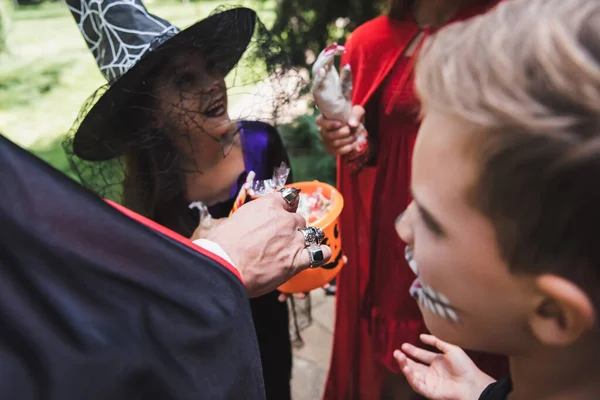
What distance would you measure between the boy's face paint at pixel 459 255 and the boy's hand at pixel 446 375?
0.77 ft

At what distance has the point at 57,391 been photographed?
48 centimetres

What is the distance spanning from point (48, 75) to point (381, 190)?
548cm

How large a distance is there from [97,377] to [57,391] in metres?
0.04

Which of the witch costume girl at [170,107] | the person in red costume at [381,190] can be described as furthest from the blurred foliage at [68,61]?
the witch costume girl at [170,107]

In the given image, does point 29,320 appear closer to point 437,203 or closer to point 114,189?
point 437,203

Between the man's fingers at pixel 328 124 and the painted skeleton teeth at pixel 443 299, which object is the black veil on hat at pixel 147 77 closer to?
the man's fingers at pixel 328 124

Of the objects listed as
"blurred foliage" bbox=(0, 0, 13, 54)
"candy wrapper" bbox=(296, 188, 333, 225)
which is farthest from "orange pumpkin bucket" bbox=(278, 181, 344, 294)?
"blurred foliage" bbox=(0, 0, 13, 54)

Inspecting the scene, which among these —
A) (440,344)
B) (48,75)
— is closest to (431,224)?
(440,344)

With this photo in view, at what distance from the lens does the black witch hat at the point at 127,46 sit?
0.99 m

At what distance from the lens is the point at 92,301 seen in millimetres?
503

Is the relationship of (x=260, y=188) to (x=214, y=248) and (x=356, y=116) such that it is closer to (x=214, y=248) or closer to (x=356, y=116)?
(x=214, y=248)

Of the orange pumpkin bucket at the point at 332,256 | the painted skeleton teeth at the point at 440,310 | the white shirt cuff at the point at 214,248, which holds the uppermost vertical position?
the white shirt cuff at the point at 214,248

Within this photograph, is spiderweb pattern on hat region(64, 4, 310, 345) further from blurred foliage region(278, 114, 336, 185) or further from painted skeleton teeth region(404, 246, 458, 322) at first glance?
blurred foliage region(278, 114, 336, 185)

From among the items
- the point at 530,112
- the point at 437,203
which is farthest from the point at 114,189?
the point at 530,112
